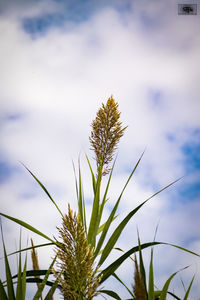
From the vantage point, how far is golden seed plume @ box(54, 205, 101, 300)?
1.79 meters

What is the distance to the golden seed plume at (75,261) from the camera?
70.4 inches

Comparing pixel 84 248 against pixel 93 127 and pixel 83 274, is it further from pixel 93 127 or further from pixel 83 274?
pixel 93 127

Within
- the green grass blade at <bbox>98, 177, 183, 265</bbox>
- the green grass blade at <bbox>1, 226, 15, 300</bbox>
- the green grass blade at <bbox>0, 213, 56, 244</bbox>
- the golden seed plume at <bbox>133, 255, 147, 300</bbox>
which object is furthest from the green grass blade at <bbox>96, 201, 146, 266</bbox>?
the golden seed plume at <bbox>133, 255, 147, 300</bbox>

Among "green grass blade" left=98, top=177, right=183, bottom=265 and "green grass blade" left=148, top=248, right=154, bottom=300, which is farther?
"green grass blade" left=98, top=177, right=183, bottom=265

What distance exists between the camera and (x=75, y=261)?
1801 mm

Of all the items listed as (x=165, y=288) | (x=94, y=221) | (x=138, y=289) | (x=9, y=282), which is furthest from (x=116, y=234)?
(x=138, y=289)

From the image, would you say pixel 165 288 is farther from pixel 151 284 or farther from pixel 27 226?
pixel 27 226

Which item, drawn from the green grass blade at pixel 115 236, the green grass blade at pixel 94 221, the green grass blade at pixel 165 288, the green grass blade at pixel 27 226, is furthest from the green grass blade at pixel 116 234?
the green grass blade at pixel 165 288

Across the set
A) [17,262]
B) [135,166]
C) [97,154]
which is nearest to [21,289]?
[17,262]

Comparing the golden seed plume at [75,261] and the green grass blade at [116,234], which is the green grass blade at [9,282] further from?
the green grass blade at [116,234]

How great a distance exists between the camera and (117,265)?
248 cm

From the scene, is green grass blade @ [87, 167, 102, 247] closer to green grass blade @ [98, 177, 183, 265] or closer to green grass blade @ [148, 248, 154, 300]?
green grass blade @ [98, 177, 183, 265]

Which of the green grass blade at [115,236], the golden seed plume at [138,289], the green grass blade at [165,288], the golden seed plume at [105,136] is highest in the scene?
the golden seed plume at [105,136]

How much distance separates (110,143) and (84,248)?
1.38 metres
